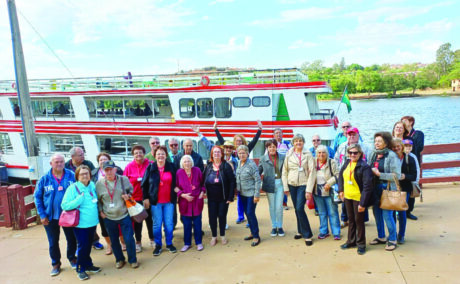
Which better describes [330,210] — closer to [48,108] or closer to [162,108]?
[162,108]

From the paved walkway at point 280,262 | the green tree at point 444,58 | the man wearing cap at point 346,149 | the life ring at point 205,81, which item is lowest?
the paved walkway at point 280,262

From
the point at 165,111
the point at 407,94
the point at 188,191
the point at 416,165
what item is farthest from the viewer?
the point at 407,94

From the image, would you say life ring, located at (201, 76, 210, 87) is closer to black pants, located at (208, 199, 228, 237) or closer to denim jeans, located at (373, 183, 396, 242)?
black pants, located at (208, 199, 228, 237)

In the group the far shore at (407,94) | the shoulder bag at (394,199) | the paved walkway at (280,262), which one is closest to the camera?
the paved walkway at (280,262)

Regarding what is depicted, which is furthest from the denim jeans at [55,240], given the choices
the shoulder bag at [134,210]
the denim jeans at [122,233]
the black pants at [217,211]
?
the black pants at [217,211]

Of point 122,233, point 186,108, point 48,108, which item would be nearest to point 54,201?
point 122,233

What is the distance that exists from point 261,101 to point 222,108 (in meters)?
1.60

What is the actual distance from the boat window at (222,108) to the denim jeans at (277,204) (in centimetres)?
696

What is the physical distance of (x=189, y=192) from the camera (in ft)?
17.3

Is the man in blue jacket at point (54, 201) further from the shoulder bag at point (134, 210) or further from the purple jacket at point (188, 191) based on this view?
the purple jacket at point (188, 191)

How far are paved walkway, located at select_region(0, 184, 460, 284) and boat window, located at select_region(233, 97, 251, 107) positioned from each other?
6.59 meters

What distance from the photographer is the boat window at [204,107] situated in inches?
499

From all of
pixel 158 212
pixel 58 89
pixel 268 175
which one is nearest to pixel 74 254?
pixel 158 212

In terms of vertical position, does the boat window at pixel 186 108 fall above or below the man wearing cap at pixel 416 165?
above
